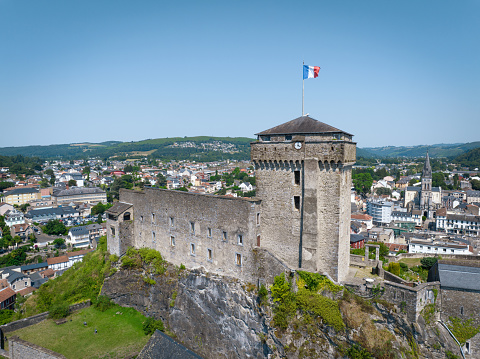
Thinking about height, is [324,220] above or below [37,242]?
above

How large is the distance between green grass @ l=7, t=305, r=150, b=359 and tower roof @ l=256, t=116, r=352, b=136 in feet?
75.1

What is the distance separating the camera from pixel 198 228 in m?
32.4

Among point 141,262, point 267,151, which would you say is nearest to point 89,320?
point 141,262

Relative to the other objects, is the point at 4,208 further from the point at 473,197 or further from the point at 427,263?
the point at 473,197

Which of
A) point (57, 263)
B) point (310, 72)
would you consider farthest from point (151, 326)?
point (57, 263)

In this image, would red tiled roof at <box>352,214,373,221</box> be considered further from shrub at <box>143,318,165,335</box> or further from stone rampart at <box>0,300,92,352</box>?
stone rampart at <box>0,300,92,352</box>

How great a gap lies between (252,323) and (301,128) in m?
16.1

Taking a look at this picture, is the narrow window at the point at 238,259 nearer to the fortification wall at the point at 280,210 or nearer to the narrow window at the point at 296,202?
the fortification wall at the point at 280,210

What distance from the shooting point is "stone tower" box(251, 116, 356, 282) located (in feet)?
82.4

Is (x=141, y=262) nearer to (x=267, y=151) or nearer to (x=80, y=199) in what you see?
(x=267, y=151)

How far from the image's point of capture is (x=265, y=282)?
1076 inches

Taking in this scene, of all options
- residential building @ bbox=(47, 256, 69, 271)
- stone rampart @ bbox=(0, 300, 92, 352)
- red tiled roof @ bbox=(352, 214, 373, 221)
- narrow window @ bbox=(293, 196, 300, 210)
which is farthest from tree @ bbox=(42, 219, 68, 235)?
narrow window @ bbox=(293, 196, 300, 210)

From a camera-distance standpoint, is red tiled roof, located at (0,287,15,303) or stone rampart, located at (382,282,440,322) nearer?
stone rampart, located at (382,282,440,322)

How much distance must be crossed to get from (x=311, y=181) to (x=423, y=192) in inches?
4550
